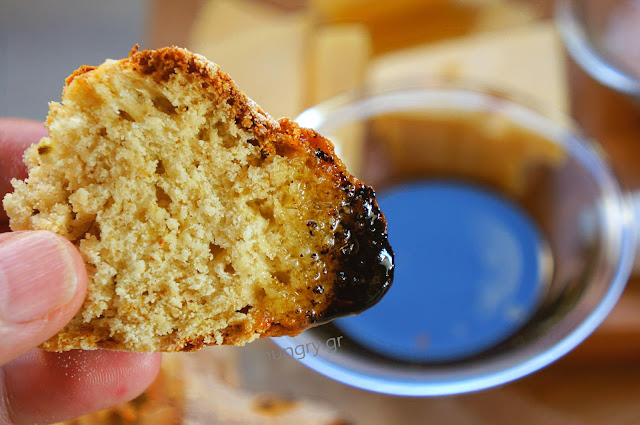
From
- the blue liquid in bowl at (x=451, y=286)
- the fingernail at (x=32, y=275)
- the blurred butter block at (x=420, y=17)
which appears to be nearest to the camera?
the fingernail at (x=32, y=275)

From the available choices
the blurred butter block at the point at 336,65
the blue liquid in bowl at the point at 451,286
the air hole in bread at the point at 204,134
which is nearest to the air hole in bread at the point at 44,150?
the air hole in bread at the point at 204,134

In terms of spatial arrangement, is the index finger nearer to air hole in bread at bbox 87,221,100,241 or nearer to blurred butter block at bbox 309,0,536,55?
air hole in bread at bbox 87,221,100,241

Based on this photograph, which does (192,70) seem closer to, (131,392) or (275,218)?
(275,218)

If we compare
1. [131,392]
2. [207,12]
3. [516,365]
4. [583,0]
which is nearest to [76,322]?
[131,392]

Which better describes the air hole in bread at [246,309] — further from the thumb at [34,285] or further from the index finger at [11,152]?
the index finger at [11,152]

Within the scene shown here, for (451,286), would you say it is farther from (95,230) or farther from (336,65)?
(95,230)

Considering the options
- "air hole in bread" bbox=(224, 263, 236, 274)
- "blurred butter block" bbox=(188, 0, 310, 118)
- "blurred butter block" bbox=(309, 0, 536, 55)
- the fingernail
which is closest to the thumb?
the fingernail
